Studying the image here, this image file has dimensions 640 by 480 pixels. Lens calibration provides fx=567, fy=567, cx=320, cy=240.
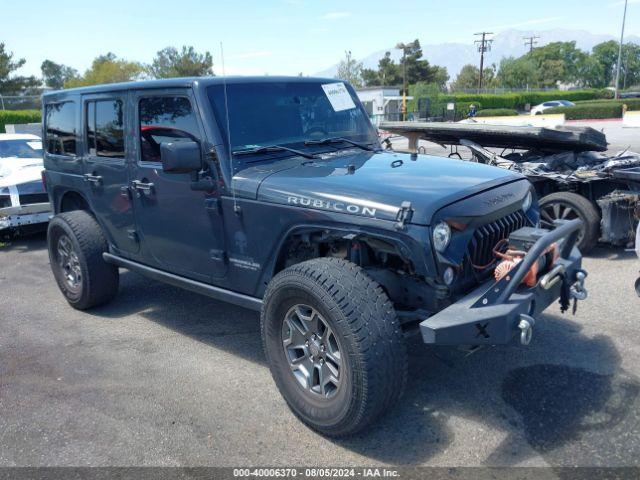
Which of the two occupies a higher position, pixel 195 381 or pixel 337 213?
A: pixel 337 213

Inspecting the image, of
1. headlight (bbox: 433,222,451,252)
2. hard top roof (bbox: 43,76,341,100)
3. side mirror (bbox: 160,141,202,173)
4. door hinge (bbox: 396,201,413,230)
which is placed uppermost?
hard top roof (bbox: 43,76,341,100)

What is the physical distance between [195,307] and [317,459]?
2738mm

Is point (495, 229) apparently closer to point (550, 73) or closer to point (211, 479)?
point (211, 479)

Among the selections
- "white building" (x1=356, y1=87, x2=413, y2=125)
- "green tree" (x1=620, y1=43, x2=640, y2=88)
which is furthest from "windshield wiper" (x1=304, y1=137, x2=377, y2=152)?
"green tree" (x1=620, y1=43, x2=640, y2=88)

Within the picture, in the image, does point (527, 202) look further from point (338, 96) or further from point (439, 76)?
point (439, 76)

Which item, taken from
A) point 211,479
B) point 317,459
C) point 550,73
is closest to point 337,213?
point 317,459

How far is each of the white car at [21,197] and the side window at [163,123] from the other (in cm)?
430

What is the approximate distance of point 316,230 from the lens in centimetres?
341

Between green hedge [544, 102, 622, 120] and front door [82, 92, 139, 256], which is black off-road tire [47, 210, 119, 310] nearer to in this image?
front door [82, 92, 139, 256]

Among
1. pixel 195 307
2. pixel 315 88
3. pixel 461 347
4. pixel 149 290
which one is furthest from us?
pixel 149 290

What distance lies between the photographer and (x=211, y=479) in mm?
2971

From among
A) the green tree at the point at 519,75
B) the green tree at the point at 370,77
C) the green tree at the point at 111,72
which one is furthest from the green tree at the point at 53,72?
the green tree at the point at 519,75

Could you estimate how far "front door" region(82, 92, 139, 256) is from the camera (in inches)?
182

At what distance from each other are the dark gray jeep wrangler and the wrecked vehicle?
8.89 ft
